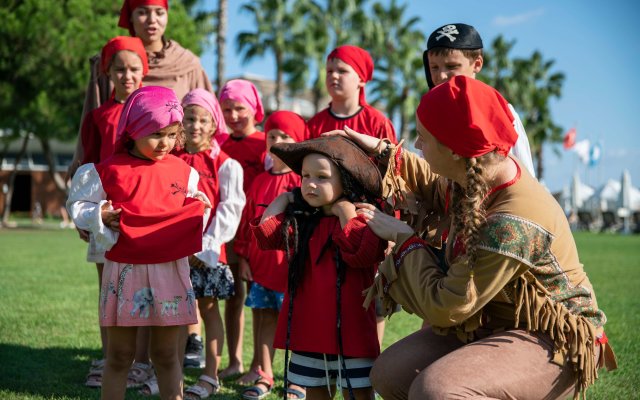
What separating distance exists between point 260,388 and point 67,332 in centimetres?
279

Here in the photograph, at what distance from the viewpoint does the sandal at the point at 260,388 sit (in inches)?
184

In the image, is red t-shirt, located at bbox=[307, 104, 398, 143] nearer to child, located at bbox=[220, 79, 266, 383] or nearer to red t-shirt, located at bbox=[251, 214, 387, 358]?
child, located at bbox=[220, 79, 266, 383]

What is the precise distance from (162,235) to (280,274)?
4.48 ft

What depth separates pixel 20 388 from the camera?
4.72m

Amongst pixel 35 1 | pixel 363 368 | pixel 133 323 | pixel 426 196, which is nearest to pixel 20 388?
pixel 133 323

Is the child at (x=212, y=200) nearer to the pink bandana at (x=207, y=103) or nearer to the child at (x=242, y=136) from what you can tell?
the pink bandana at (x=207, y=103)

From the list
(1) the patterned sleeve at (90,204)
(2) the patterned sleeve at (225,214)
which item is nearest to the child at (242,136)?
(2) the patterned sleeve at (225,214)

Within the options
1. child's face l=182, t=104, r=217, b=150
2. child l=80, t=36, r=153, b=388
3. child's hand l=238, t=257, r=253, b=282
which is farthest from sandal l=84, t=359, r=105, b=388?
child's face l=182, t=104, r=217, b=150

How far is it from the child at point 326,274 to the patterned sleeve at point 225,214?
3.86 feet

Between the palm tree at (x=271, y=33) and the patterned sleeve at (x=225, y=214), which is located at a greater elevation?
the palm tree at (x=271, y=33)

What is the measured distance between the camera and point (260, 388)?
4.73 m

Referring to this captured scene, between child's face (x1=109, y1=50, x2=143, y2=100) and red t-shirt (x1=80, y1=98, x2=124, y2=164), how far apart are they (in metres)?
0.14

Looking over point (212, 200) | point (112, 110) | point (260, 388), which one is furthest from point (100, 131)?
point (260, 388)

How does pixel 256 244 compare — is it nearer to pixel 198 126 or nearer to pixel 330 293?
pixel 198 126
